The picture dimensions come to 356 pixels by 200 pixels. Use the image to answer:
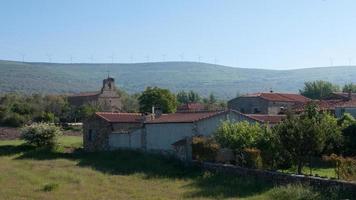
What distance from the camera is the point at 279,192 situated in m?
23.7

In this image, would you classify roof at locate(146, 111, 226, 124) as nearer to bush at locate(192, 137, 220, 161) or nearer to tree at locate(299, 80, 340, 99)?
bush at locate(192, 137, 220, 161)

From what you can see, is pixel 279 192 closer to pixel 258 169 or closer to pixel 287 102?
pixel 258 169

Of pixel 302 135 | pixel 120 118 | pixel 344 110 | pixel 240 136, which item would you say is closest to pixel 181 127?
pixel 240 136

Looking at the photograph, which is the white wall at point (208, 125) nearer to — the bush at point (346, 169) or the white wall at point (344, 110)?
the bush at point (346, 169)

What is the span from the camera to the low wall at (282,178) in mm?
22558

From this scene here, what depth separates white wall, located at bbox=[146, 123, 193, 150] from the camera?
41719mm

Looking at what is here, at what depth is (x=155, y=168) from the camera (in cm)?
3684

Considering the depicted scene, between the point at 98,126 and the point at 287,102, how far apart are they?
123 feet

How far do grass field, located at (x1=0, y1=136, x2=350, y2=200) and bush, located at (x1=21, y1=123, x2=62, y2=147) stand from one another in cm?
681

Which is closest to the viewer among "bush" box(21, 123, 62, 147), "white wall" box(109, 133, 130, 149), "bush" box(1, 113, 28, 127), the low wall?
the low wall

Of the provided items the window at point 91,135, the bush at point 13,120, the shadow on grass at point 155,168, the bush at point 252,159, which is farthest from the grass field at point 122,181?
the bush at point 13,120

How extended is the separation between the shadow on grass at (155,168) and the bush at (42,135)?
1.01 metres

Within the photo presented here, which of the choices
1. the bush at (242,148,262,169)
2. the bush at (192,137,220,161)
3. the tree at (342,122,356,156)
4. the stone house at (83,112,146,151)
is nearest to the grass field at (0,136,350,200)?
the bush at (192,137,220,161)

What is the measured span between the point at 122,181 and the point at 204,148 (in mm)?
7218
